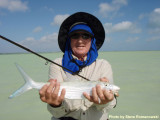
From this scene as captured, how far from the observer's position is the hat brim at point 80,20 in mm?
2736

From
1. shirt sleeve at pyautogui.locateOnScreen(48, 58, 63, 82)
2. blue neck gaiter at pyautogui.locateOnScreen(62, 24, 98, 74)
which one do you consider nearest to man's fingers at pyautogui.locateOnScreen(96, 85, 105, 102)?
blue neck gaiter at pyautogui.locateOnScreen(62, 24, 98, 74)

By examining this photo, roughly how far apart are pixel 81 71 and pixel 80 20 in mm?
904

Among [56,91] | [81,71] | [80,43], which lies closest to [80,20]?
[80,43]

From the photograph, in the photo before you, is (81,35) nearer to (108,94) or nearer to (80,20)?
(80,20)

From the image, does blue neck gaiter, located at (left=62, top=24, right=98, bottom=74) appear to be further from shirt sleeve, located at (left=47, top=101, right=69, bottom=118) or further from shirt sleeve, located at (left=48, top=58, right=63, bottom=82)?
shirt sleeve, located at (left=47, top=101, right=69, bottom=118)

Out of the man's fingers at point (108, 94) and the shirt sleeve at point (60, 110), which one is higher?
the man's fingers at point (108, 94)

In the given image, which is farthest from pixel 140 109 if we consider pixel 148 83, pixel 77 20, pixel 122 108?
pixel 77 20

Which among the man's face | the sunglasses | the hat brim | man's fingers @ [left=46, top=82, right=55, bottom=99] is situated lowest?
man's fingers @ [left=46, top=82, right=55, bottom=99]

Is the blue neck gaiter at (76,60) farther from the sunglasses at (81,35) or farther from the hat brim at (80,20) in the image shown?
the hat brim at (80,20)

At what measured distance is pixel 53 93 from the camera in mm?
2096

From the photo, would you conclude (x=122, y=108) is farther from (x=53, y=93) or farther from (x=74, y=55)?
(x=53, y=93)

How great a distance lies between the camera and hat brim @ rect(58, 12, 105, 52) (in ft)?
8.98

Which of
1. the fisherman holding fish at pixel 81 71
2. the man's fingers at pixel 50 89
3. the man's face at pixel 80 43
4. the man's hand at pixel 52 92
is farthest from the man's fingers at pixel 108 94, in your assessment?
the man's face at pixel 80 43

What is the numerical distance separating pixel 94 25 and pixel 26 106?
3.53m
